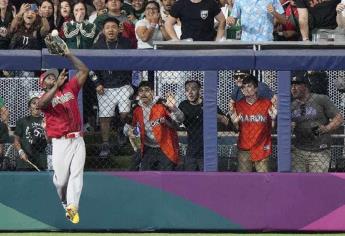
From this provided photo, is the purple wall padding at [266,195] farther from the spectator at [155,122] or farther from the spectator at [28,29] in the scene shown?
the spectator at [28,29]

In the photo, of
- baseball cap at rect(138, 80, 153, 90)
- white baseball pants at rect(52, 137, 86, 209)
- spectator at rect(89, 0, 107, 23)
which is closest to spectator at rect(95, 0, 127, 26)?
spectator at rect(89, 0, 107, 23)

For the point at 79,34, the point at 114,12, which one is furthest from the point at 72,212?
the point at 114,12

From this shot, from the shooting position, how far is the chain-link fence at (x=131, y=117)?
11758 mm

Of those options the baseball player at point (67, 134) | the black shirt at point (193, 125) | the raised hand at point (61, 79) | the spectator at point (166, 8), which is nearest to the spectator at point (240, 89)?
the black shirt at point (193, 125)

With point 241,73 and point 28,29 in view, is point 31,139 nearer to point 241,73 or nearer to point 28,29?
point 241,73

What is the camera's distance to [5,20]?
51.3 ft

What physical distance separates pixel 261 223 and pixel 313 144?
1.10 meters

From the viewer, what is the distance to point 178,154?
11.9 m

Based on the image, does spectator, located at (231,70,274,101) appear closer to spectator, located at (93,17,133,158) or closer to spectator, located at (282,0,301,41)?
spectator, located at (93,17,133,158)

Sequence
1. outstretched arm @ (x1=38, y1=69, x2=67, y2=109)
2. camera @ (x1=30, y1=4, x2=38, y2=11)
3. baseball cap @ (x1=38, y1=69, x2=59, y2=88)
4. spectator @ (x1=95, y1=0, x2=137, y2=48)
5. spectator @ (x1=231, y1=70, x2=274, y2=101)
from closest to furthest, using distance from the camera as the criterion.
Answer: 1. outstretched arm @ (x1=38, y1=69, x2=67, y2=109)
2. baseball cap @ (x1=38, y1=69, x2=59, y2=88)
3. spectator @ (x1=231, y1=70, x2=274, y2=101)
4. spectator @ (x1=95, y1=0, x2=137, y2=48)
5. camera @ (x1=30, y1=4, x2=38, y2=11)

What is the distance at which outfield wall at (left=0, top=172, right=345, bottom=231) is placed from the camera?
11.9 metres

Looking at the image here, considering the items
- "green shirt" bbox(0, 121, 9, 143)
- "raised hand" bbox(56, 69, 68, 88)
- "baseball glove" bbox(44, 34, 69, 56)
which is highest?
"baseball glove" bbox(44, 34, 69, 56)

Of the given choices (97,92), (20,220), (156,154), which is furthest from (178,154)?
(20,220)

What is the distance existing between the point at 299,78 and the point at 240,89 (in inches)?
28.6
